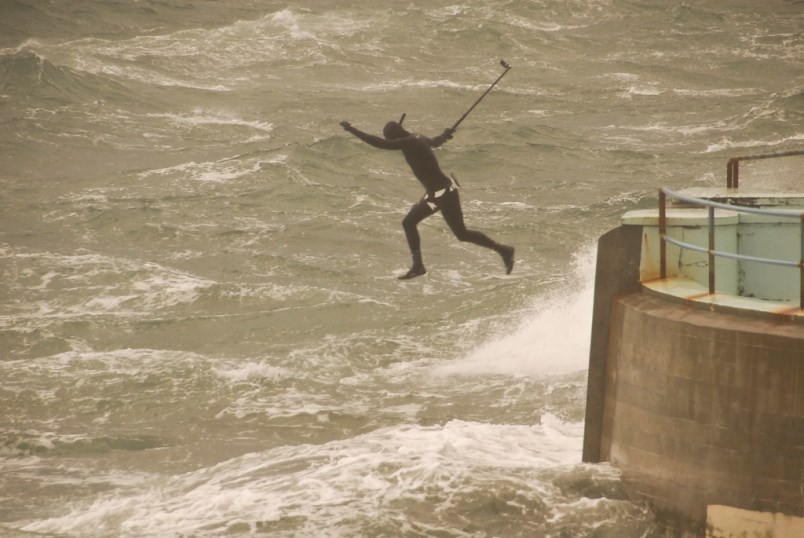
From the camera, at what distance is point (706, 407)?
828 cm

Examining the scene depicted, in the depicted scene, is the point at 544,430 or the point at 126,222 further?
the point at 126,222

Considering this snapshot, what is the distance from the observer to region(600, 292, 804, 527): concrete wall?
26.1ft

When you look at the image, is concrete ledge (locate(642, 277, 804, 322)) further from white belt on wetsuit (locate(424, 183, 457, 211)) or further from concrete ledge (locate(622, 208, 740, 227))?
white belt on wetsuit (locate(424, 183, 457, 211))

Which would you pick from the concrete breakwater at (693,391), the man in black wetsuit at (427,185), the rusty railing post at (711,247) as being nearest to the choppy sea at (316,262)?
the concrete breakwater at (693,391)

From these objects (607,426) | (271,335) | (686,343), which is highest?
(686,343)

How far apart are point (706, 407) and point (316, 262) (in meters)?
13.3

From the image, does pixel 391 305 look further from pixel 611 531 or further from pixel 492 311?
pixel 611 531

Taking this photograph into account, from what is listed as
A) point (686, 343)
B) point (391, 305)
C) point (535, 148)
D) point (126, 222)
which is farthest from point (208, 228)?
point (686, 343)

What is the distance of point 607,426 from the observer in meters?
9.37

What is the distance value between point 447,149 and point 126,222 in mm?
8700

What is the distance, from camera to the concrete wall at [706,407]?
7.96m

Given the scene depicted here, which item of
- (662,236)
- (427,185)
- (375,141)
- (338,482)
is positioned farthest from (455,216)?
(662,236)

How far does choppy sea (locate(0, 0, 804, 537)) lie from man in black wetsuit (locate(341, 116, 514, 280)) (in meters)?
1.69

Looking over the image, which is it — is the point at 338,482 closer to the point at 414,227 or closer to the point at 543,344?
the point at 414,227
